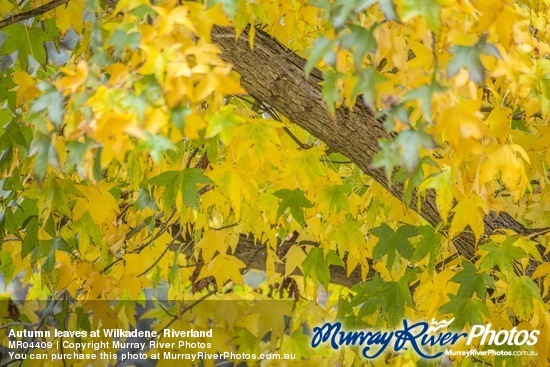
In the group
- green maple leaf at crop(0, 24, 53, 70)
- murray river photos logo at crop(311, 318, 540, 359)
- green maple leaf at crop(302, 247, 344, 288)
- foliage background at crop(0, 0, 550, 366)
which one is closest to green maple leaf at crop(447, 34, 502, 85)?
foliage background at crop(0, 0, 550, 366)

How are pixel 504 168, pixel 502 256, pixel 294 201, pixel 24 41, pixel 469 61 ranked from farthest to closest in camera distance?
pixel 24 41 → pixel 294 201 → pixel 502 256 → pixel 504 168 → pixel 469 61

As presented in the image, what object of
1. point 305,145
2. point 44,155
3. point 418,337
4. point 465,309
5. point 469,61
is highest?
point 469,61

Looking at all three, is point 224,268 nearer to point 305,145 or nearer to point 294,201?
point 294,201

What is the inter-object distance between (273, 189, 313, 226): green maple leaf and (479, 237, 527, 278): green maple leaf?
20.6 inches

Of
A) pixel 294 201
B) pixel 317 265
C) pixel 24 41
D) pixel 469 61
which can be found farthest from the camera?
pixel 24 41

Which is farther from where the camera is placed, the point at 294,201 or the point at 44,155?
the point at 294,201

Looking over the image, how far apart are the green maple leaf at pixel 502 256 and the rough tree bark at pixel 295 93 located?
0.41 metres

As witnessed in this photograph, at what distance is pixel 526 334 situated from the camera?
2.33m

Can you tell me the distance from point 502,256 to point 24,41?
1707mm

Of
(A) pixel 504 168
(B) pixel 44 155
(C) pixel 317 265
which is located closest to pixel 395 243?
(C) pixel 317 265

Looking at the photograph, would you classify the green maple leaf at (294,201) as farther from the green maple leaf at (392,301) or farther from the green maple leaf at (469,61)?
the green maple leaf at (469,61)

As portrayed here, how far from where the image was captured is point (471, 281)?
2145 millimetres

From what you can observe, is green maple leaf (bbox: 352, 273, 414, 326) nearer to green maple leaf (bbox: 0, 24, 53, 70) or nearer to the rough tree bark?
the rough tree bark

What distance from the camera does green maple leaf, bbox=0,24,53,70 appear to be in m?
2.67
